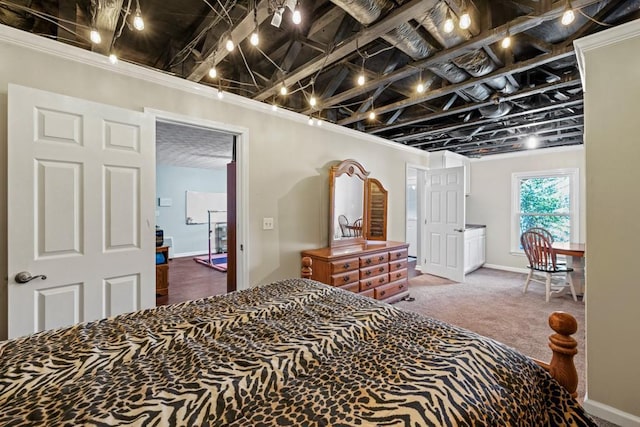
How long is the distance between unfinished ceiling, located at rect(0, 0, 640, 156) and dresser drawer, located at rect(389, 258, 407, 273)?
193 centimetres

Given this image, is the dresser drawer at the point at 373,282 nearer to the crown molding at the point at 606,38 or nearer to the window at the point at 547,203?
the crown molding at the point at 606,38

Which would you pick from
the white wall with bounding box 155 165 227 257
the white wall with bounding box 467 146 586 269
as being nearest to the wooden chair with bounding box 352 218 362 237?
the white wall with bounding box 467 146 586 269

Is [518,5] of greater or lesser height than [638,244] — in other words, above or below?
above

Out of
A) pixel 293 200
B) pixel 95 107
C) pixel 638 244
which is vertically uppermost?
pixel 95 107

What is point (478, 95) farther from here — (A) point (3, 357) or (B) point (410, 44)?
(A) point (3, 357)

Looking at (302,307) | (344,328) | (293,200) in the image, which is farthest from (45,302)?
(293,200)

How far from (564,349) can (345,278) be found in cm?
222

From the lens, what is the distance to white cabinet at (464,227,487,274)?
521 centimetres

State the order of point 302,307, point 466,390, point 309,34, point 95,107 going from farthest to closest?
point 309,34 < point 95,107 < point 302,307 < point 466,390

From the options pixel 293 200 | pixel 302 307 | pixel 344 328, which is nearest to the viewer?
pixel 344 328

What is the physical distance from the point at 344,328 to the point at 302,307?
13.9 inches

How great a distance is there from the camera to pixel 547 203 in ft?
17.4

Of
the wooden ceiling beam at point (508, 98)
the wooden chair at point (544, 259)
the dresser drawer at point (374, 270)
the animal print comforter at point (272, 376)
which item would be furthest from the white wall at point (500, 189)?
the animal print comforter at point (272, 376)

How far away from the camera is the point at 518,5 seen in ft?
5.71
